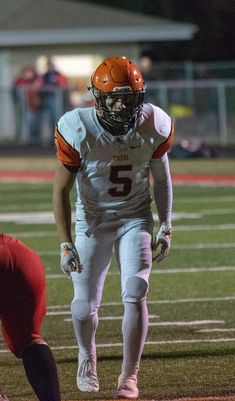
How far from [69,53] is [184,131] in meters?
6.50

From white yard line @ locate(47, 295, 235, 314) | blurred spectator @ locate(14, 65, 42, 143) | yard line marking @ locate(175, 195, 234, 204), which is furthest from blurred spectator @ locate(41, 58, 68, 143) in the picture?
white yard line @ locate(47, 295, 235, 314)

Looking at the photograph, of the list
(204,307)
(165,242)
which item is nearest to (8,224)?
(204,307)

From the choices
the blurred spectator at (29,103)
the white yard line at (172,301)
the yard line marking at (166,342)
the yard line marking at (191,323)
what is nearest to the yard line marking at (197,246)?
the white yard line at (172,301)

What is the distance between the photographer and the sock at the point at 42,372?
18.7 ft

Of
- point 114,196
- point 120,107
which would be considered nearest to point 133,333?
point 114,196

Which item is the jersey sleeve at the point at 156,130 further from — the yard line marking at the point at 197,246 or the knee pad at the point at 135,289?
the yard line marking at the point at 197,246

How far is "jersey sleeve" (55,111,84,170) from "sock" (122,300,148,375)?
773 mm

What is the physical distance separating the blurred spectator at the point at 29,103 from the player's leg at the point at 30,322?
24.0m

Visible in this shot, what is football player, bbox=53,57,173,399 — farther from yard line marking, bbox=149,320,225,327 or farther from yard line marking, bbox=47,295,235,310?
yard line marking, bbox=47,295,235,310

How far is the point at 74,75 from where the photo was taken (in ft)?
111

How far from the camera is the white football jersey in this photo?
23.0 ft

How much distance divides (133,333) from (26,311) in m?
1.38

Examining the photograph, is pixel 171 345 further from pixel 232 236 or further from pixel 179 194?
pixel 179 194

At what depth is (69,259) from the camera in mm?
7008
